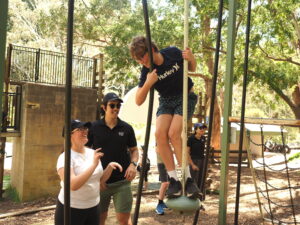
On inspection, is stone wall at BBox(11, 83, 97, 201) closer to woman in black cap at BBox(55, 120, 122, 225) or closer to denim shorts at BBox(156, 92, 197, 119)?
woman in black cap at BBox(55, 120, 122, 225)

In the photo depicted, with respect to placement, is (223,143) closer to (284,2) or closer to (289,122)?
(289,122)

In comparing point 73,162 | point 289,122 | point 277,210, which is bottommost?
point 277,210

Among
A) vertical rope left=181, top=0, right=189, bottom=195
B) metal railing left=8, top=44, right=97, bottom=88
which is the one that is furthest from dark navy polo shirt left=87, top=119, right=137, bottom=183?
metal railing left=8, top=44, right=97, bottom=88

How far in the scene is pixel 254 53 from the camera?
8.86 meters

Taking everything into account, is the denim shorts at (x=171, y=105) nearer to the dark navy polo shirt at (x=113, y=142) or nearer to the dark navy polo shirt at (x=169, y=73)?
the dark navy polo shirt at (x=169, y=73)

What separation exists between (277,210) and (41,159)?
623 centimetres

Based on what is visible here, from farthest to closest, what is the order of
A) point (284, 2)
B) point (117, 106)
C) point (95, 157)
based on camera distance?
point (284, 2) → point (117, 106) → point (95, 157)

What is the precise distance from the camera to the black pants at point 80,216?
2.30 meters

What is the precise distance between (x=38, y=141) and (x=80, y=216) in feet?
26.6

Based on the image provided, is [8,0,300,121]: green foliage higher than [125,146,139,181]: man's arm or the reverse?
higher

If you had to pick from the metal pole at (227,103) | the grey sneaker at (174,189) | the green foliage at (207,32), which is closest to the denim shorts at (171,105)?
the grey sneaker at (174,189)

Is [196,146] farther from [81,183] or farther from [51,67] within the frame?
[51,67]

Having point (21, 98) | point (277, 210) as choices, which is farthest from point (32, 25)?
point (277, 210)

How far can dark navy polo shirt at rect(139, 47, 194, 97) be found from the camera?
236 centimetres
